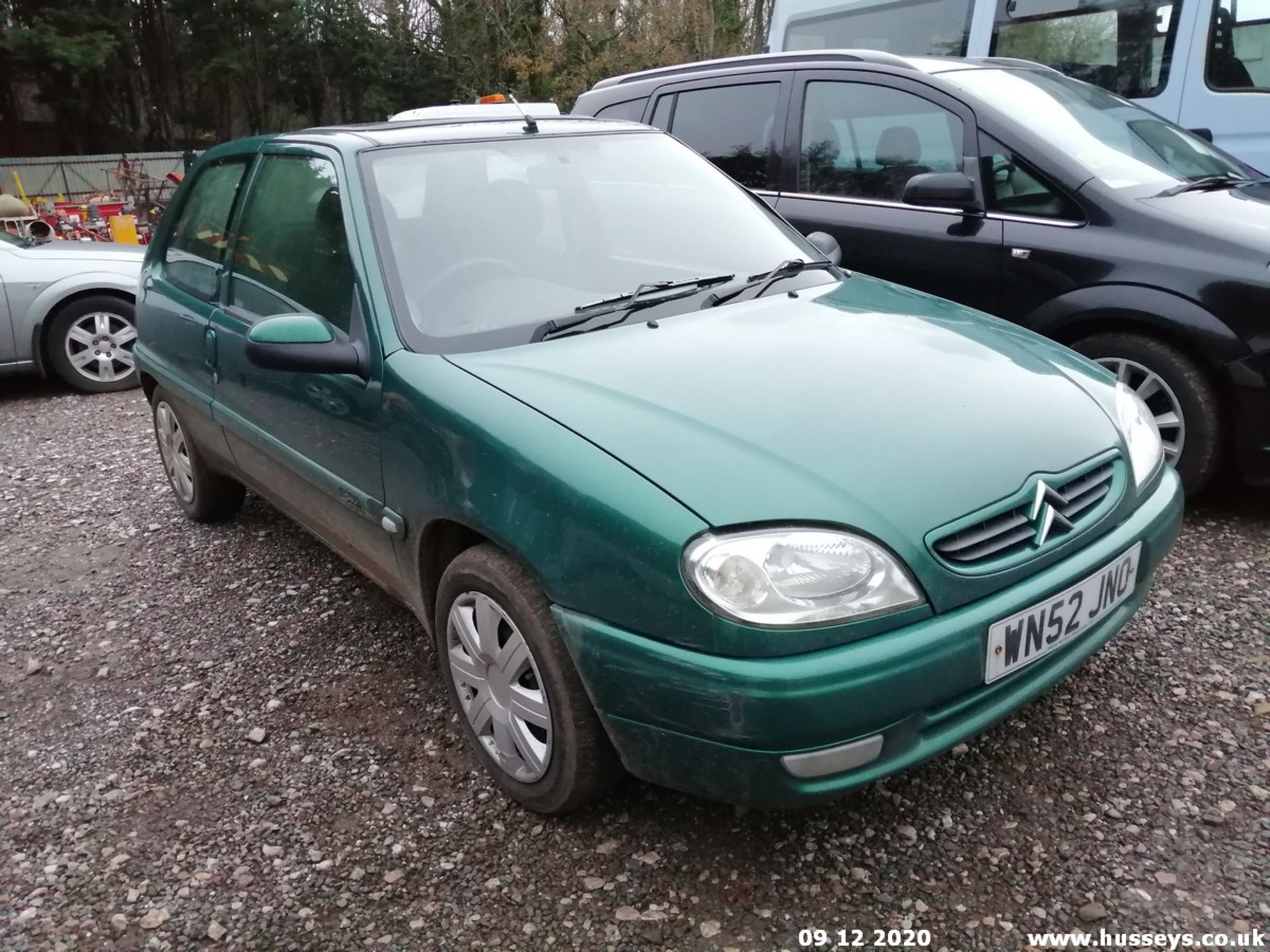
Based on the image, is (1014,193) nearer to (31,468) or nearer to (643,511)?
(643,511)

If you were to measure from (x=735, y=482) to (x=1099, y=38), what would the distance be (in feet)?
19.4

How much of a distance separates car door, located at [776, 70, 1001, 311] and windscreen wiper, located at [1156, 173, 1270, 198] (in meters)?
0.65

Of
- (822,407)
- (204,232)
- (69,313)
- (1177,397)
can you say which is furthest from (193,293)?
(69,313)

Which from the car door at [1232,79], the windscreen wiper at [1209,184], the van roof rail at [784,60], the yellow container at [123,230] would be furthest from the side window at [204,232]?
the yellow container at [123,230]

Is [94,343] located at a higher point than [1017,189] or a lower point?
lower

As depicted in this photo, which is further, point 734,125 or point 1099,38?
point 1099,38

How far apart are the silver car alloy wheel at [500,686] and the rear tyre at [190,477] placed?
2116 millimetres

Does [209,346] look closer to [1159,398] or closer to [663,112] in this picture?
[663,112]

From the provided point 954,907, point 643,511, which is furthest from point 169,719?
point 954,907

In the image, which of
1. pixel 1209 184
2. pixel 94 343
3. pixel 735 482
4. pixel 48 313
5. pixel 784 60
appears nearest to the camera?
pixel 735 482

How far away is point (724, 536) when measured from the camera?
1933 millimetres

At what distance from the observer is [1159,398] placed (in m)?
3.76

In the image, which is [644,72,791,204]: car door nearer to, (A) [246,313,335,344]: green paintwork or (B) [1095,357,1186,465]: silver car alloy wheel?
(B) [1095,357,1186,465]: silver car alloy wheel

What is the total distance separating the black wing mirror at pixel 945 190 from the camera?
399 cm
